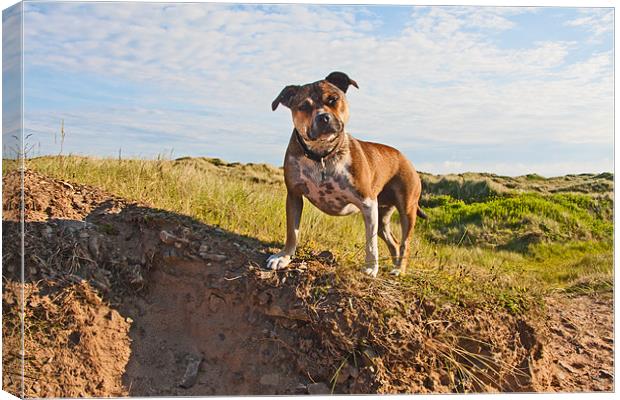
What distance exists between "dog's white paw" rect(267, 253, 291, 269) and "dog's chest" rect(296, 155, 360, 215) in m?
0.52

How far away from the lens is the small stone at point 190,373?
462cm

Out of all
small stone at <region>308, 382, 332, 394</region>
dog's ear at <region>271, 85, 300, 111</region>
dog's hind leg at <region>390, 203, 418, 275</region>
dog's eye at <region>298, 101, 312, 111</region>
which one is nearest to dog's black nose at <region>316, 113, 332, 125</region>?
dog's eye at <region>298, 101, 312, 111</region>

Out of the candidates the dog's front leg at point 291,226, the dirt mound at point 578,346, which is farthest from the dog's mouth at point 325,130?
the dirt mound at point 578,346

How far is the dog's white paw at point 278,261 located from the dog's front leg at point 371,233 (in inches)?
24.1

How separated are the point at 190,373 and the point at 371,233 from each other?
170cm

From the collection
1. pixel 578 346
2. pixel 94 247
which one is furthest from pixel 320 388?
pixel 578 346

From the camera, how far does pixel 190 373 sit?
4.64 meters

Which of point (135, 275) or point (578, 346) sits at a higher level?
point (135, 275)

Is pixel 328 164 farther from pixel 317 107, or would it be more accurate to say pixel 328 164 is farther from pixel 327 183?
pixel 317 107

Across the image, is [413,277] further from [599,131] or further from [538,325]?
[599,131]

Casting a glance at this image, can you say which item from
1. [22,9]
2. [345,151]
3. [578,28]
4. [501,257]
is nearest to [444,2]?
[578,28]

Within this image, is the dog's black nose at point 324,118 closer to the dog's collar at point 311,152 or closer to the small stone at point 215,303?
the dog's collar at point 311,152

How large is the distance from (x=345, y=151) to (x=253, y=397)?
193 cm

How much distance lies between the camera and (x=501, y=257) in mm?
6496
